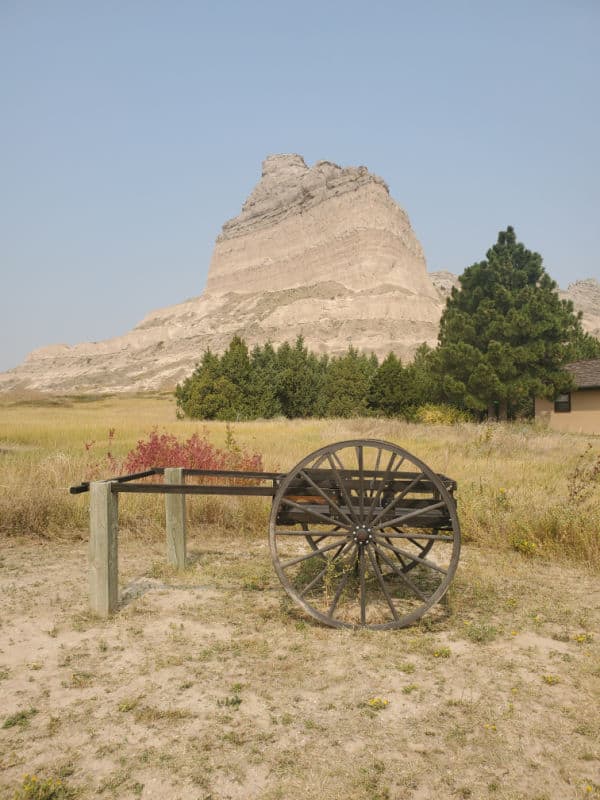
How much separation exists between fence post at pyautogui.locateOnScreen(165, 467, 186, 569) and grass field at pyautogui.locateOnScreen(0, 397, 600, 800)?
183mm

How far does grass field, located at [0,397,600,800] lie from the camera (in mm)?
2572

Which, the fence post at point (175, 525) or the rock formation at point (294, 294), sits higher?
the rock formation at point (294, 294)

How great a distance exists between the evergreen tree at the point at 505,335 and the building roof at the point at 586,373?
1.06 m

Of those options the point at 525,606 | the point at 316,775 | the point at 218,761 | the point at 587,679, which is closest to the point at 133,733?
the point at 218,761

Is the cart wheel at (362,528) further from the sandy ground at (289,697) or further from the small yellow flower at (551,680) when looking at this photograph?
the small yellow flower at (551,680)

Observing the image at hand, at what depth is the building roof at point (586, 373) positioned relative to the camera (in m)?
26.3

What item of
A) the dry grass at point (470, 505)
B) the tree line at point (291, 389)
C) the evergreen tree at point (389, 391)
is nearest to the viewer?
the dry grass at point (470, 505)

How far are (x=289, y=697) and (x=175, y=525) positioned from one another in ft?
9.43

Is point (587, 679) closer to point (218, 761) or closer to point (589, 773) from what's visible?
point (589, 773)

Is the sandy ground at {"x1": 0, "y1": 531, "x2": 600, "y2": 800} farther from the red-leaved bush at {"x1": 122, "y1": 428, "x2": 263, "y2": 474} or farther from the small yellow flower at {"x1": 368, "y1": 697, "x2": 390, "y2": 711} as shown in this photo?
the red-leaved bush at {"x1": 122, "y1": 428, "x2": 263, "y2": 474}

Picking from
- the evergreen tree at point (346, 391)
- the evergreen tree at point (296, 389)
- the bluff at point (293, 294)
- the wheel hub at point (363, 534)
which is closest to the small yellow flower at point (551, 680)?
the wheel hub at point (363, 534)

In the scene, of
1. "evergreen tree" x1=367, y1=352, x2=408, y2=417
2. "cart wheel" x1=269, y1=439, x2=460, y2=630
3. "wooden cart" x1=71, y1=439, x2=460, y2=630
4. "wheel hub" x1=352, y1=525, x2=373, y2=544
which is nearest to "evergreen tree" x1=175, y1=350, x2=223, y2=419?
"evergreen tree" x1=367, y1=352, x2=408, y2=417

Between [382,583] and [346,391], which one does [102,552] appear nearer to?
[382,583]

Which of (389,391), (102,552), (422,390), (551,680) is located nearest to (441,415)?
(422,390)
